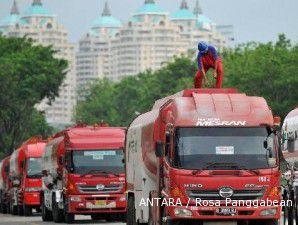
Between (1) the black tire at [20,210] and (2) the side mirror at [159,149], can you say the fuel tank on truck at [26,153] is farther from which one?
(2) the side mirror at [159,149]

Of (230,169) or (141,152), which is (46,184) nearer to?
(141,152)

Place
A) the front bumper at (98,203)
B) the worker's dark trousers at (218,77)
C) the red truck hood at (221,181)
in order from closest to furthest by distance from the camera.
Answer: the red truck hood at (221,181)
the worker's dark trousers at (218,77)
the front bumper at (98,203)

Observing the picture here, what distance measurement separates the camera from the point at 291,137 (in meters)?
36.0

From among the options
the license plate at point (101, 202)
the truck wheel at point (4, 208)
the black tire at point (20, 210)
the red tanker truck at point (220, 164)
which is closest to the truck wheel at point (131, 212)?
the red tanker truck at point (220, 164)

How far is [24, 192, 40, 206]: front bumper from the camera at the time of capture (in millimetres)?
60338

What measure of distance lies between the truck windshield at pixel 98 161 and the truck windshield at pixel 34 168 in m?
15.0

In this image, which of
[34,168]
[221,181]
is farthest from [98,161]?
[221,181]

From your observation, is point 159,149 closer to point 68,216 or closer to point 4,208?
point 68,216

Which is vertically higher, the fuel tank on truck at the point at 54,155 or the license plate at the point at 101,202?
the fuel tank on truck at the point at 54,155

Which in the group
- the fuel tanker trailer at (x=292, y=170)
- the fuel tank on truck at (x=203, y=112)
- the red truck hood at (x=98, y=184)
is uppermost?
the fuel tank on truck at (x=203, y=112)

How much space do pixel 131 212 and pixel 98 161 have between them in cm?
1036

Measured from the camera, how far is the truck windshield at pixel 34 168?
200 ft

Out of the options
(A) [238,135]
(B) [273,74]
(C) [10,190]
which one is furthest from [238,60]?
(A) [238,135]

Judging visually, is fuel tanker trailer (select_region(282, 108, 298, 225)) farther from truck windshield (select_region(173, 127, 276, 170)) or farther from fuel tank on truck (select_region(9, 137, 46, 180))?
fuel tank on truck (select_region(9, 137, 46, 180))
